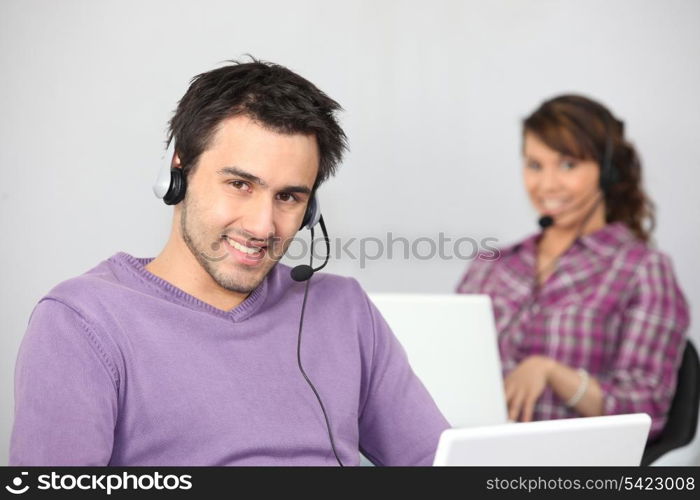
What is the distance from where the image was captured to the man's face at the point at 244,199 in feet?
4.25

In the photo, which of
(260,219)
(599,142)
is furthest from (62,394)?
(599,142)

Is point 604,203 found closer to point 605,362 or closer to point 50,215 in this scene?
point 605,362

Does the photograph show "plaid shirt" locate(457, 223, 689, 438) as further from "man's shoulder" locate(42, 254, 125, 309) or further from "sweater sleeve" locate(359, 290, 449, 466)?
"man's shoulder" locate(42, 254, 125, 309)

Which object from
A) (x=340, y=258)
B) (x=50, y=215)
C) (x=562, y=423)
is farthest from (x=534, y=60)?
(x=562, y=423)

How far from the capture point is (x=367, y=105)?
8.82 feet

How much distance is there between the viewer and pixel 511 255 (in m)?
2.75

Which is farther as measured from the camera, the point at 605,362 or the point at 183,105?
the point at 605,362

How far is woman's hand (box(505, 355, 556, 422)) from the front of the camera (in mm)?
2393

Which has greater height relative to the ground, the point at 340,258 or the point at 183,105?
the point at 183,105

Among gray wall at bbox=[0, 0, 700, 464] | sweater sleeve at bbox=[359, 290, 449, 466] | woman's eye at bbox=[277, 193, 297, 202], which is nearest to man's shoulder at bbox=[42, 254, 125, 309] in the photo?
woman's eye at bbox=[277, 193, 297, 202]

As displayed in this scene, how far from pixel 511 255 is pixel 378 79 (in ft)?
2.29

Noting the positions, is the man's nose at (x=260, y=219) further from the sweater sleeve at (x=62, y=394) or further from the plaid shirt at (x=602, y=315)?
the plaid shirt at (x=602, y=315)

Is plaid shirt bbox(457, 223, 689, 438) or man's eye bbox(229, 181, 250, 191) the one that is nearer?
man's eye bbox(229, 181, 250, 191)

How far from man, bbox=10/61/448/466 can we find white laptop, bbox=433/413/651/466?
39 centimetres
